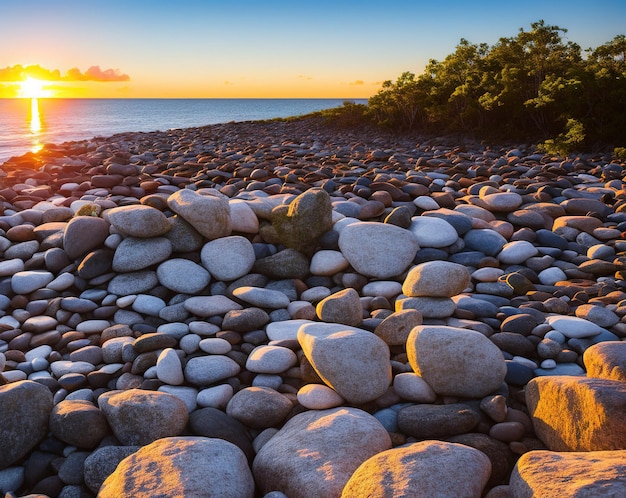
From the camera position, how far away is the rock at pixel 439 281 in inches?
153

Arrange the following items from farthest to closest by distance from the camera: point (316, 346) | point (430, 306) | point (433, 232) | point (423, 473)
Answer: point (433, 232) < point (430, 306) < point (316, 346) < point (423, 473)

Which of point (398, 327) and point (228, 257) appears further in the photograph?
point (228, 257)

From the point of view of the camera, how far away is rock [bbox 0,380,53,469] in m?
2.62

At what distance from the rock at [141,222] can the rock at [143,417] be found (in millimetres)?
2158

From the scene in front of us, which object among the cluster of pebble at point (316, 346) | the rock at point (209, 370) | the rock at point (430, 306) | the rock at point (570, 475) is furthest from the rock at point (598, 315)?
the rock at point (209, 370)

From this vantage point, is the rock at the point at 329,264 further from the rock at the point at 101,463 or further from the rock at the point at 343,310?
the rock at the point at 101,463

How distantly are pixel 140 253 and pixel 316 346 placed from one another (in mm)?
2347

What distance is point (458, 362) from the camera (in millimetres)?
2900

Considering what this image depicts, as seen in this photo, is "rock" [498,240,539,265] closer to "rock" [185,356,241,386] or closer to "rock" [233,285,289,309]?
"rock" [233,285,289,309]

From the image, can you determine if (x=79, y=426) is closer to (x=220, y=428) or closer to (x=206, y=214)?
(x=220, y=428)

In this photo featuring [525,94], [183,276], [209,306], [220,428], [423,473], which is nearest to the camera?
[423,473]

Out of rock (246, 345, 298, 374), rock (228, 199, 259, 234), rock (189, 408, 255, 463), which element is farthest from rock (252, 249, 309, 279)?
rock (189, 408, 255, 463)

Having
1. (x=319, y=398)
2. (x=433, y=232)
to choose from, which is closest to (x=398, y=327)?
(x=319, y=398)

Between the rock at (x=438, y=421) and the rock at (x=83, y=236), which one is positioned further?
the rock at (x=83, y=236)
